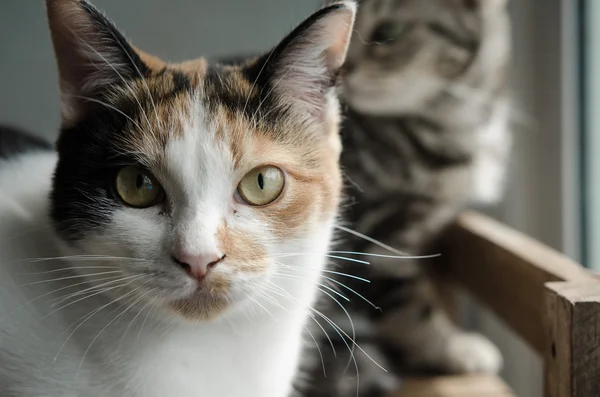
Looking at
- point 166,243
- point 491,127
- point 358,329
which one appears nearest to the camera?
point 166,243

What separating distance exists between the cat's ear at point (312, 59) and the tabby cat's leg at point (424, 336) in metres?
0.65

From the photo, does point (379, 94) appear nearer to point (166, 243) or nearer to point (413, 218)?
point (413, 218)

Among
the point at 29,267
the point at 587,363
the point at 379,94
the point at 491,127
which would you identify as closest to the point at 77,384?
the point at 29,267

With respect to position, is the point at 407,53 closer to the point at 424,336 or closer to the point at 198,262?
the point at 424,336

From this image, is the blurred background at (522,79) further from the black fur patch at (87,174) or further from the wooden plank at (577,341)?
the wooden plank at (577,341)

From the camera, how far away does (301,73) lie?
0.66 meters

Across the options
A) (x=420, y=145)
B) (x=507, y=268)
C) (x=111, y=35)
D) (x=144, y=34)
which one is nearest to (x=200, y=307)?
(x=111, y=35)

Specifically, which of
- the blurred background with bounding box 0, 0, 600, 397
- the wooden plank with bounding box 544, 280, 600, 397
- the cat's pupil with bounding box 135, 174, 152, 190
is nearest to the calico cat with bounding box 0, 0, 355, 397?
the cat's pupil with bounding box 135, 174, 152, 190

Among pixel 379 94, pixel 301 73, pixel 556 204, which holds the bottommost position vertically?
pixel 556 204

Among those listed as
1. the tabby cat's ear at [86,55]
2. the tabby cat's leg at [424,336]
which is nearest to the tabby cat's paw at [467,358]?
the tabby cat's leg at [424,336]

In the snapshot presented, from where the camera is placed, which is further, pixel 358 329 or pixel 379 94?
pixel 379 94

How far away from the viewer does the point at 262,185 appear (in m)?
0.62

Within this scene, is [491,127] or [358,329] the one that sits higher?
[491,127]

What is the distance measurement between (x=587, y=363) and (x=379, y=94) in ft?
2.66
